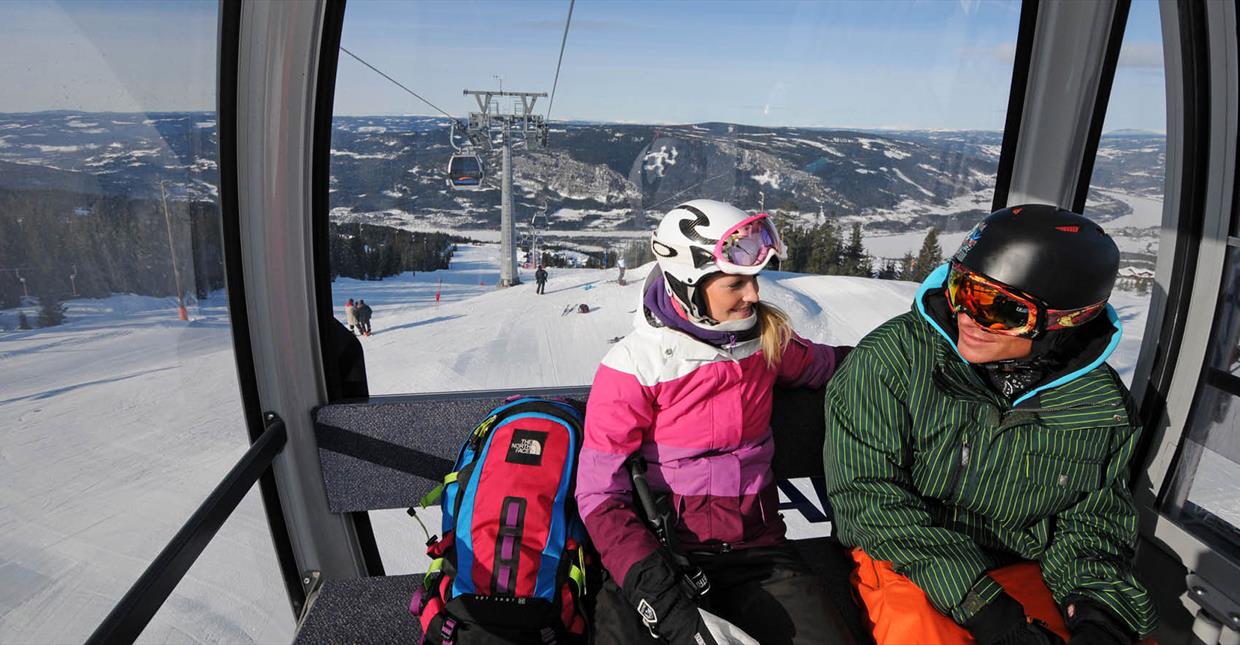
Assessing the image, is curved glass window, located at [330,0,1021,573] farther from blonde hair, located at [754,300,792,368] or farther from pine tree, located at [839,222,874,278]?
blonde hair, located at [754,300,792,368]

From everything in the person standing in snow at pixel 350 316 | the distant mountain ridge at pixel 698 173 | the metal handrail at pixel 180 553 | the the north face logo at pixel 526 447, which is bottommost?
the metal handrail at pixel 180 553

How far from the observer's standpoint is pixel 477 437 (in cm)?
233

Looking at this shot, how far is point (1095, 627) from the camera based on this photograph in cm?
176

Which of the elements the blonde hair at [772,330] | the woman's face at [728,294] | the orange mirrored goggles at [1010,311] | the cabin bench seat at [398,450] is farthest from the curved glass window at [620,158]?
the orange mirrored goggles at [1010,311]

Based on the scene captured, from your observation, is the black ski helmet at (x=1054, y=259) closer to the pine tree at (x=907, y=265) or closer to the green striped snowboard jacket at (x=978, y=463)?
the green striped snowboard jacket at (x=978, y=463)

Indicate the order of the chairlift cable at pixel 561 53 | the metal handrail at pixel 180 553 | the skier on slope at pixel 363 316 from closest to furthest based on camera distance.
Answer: the metal handrail at pixel 180 553, the chairlift cable at pixel 561 53, the skier on slope at pixel 363 316

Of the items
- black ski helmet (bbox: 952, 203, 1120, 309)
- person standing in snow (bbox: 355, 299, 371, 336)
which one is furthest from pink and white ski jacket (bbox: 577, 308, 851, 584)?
person standing in snow (bbox: 355, 299, 371, 336)

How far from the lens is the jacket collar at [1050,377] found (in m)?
1.92

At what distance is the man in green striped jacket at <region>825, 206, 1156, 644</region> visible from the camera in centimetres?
178

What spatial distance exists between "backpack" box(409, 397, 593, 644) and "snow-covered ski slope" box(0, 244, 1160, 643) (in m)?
0.63

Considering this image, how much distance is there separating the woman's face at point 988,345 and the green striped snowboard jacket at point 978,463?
0.06m

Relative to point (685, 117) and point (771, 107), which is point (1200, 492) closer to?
point (771, 107)

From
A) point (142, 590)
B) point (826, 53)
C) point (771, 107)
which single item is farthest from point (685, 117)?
point (142, 590)

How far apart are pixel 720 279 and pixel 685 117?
1.08 m
